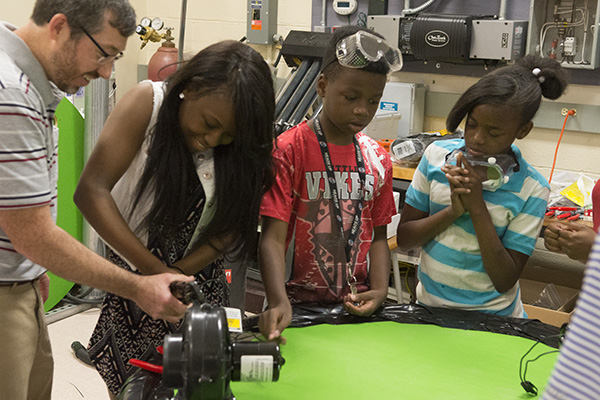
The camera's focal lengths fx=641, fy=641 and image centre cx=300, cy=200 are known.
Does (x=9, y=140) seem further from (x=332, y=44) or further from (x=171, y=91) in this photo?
(x=332, y=44)

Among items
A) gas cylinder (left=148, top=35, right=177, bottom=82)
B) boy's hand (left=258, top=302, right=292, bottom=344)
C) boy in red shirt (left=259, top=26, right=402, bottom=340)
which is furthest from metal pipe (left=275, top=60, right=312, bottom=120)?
boy's hand (left=258, top=302, right=292, bottom=344)

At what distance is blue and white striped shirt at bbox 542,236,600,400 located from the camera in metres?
0.51

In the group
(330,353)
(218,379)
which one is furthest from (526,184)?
(218,379)

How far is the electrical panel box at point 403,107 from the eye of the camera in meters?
3.37

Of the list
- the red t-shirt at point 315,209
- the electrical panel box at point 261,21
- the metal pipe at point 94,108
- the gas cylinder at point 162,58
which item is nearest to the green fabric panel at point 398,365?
the red t-shirt at point 315,209

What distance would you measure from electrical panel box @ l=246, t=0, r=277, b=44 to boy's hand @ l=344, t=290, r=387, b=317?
277 cm

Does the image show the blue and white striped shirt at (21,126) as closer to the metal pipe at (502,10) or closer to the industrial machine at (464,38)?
the industrial machine at (464,38)

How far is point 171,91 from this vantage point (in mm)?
1348

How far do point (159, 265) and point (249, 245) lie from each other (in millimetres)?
222

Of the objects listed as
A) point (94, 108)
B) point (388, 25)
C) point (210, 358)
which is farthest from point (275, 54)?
point (210, 358)

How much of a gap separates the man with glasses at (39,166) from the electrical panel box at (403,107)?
2.17 m

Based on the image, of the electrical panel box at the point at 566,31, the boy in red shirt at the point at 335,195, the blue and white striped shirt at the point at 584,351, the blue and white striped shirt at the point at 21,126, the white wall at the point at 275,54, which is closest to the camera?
the blue and white striped shirt at the point at 584,351

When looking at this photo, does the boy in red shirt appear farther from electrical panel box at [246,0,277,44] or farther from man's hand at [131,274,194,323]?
electrical panel box at [246,0,277,44]

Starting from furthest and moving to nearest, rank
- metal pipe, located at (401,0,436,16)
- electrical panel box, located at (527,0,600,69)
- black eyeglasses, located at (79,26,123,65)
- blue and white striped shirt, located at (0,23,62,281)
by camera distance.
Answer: metal pipe, located at (401,0,436,16)
electrical panel box, located at (527,0,600,69)
black eyeglasses, located at (79,26,123,65)
blue and white striped shirt, located at (0,23,62,281)
